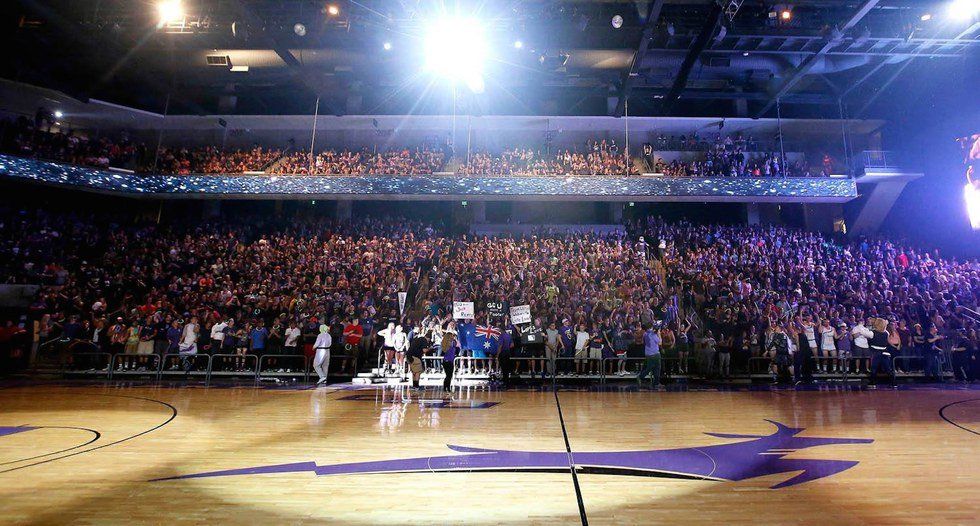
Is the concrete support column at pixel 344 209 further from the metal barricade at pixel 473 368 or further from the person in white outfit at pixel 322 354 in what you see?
the metal barricade at pixel 473 368

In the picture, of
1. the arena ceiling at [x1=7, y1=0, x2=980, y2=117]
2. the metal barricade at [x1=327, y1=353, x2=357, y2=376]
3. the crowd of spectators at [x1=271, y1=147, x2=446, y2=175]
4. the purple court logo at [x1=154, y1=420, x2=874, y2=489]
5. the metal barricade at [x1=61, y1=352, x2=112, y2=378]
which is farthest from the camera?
the crowd of spectators at [x1=271, y1=147, x2=446, y2=175]

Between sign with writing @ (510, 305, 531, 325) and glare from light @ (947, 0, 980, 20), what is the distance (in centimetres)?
1650

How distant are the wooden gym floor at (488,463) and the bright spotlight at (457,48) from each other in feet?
37.2

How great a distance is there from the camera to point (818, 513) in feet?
10.3

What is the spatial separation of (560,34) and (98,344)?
16992 millimetres

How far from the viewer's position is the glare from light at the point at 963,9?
45.5ft

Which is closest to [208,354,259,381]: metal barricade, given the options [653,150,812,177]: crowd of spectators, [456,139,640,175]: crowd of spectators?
[456,139,640,175]: crowd of spectators

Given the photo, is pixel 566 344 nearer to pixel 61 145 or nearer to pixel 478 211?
pixel 478 211

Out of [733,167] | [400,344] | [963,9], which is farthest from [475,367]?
[963,9]

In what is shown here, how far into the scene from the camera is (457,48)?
47.8ft

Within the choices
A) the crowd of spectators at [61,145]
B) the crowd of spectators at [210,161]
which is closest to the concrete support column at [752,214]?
the crowd of spectators at [210,161]

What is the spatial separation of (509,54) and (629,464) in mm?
14819

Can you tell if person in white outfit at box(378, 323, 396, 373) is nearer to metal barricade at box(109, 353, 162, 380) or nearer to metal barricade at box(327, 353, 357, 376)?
metal barricade at box(327, 353, 357, 376)

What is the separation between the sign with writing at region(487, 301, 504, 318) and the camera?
1363 centimetres
